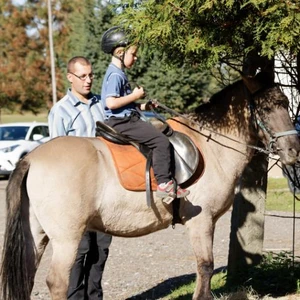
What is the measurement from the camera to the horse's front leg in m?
6.75

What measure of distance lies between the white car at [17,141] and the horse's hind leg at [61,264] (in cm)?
1874

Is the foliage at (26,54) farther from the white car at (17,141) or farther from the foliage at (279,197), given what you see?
the foliage at (279,197)

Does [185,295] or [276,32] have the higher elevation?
[276,32]

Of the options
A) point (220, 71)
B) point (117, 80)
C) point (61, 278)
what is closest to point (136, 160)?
point (117, 80)

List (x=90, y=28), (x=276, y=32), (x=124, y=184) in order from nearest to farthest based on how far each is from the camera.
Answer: (x=276, y=32) → (x=124, y=184) → (x=90, y=28)

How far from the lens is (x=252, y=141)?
716 cm

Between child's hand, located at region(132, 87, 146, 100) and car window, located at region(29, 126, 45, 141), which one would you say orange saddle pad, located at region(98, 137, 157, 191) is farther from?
car window, located at region(29, 126, 45, 141)

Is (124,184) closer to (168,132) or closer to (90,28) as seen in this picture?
(168,132)

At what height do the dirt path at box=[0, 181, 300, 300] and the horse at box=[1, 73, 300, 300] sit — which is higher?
the horse at box=[1, 73, 300, 300]

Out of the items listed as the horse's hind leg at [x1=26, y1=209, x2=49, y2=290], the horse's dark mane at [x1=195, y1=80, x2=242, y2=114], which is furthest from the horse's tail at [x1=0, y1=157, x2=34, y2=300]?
the horse's dark mane at [x1=195, y1=80, x2=242, y2=114]

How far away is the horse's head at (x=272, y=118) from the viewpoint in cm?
681

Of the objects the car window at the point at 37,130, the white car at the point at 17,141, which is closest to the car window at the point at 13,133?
the white car at the point at 17,141

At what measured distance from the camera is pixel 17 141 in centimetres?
2661

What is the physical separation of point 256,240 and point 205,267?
2.06 meters
